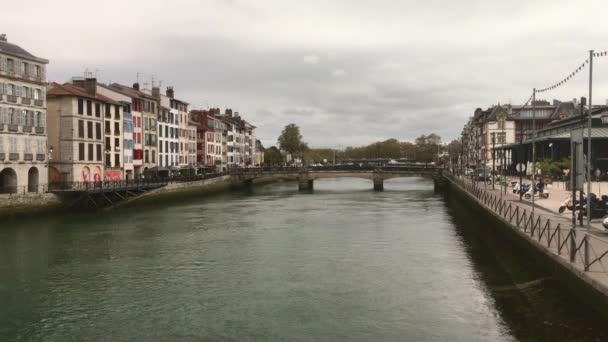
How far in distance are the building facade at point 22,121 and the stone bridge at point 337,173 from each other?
45.4 meters

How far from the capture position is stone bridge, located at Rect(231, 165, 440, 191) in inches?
3819

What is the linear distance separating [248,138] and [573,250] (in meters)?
140

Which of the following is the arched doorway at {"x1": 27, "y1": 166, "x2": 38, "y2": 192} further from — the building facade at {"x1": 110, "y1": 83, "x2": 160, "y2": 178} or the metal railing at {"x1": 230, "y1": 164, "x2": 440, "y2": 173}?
the metal railing at {"x1": 230, "y1": 164, "x2": 440, "y2": 173}

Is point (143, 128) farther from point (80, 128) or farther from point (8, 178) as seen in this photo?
point (8, 178)

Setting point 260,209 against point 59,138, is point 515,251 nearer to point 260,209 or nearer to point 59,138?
point 260,209

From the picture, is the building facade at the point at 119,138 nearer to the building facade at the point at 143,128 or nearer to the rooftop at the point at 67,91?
the building facade at the point at 143,128

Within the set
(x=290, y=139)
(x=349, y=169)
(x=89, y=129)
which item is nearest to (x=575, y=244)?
(x=89, y=129)

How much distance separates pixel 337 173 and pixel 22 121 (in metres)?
55.1

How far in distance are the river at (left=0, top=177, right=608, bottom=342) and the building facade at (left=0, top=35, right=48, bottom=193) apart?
40.5 ft

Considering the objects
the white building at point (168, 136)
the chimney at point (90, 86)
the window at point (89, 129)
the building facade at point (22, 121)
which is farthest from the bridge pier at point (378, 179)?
the building facade at point (22, 121)

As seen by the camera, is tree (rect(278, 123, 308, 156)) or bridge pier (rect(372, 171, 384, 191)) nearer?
bridge pier (rect(372, 171, 384, 191))

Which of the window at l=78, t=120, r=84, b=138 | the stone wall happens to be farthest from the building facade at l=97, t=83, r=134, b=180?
the stone wall

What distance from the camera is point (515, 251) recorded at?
24.7m

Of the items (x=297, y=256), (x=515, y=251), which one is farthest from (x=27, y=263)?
(x=515, y=251)
